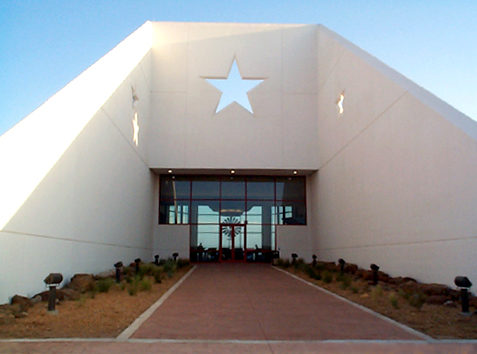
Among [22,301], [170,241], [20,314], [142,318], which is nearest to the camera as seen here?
[20,314]

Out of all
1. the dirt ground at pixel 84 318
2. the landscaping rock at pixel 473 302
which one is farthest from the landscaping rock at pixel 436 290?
the dirt ground at pixel 84 318

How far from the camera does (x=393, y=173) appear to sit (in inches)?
531

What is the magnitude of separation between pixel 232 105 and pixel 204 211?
6.07 metres

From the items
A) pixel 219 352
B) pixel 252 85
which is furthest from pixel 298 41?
pixel 219 352

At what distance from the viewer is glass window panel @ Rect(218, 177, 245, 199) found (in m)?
24.9

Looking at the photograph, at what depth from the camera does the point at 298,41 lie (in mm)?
22984

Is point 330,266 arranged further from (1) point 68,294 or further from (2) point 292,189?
(1) point 68,294

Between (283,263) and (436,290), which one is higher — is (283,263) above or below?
above

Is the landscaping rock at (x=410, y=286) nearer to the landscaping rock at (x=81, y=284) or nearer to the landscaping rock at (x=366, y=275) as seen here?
the landscaping rock at (x=366, y=275)

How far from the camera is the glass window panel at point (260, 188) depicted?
2491 cm

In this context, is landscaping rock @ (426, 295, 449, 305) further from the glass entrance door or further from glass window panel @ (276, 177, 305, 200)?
the glass entrance door

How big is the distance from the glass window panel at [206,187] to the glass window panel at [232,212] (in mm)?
683

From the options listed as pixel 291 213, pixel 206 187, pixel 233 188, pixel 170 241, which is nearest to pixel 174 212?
pixel 170 241

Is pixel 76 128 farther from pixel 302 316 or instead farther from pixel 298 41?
pixel 298 41
